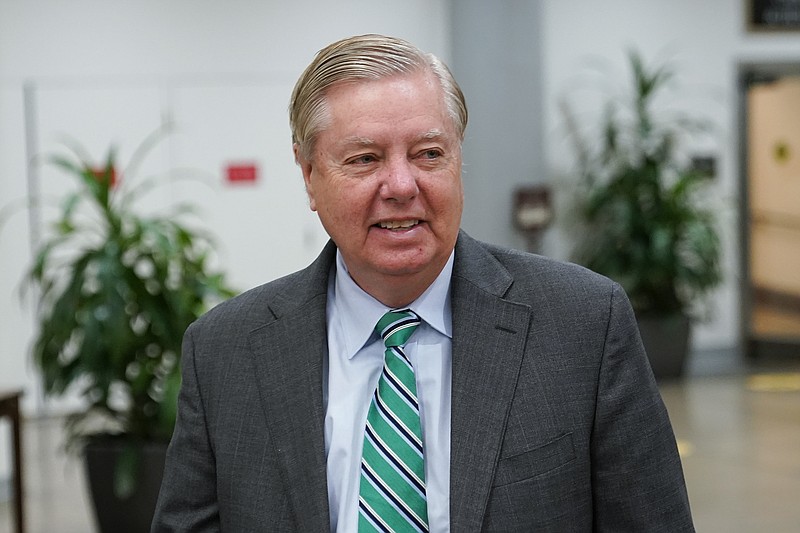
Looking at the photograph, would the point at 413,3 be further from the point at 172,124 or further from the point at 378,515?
the point at 378,515

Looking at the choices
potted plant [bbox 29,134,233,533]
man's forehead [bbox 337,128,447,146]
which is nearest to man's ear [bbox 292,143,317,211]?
man's forehead [bbox 337,128,447,146]

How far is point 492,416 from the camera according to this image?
4.98 ft

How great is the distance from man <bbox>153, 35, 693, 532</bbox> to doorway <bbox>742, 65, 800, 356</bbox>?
8.08 meters

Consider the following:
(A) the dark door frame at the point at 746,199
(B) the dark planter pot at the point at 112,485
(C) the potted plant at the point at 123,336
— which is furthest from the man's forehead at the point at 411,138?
(A) the dark door frame at the point at 746,199

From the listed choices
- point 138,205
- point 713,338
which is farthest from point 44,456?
point 713,338

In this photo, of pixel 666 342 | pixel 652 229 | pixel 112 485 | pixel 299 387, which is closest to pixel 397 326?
pixel 299 387

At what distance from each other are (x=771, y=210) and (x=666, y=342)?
6.04 ft

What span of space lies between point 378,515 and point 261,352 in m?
0.29

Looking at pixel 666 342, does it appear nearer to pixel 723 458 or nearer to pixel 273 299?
pixel 723 458

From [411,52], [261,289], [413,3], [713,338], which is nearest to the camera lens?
[411,52]

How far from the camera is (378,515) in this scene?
1.53m

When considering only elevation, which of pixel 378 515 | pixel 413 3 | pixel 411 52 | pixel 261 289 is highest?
pixel 413 3

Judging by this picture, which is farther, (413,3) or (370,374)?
(413,3)

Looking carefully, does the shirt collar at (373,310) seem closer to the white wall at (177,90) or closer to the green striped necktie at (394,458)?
the green striped necktie at (394,458)
